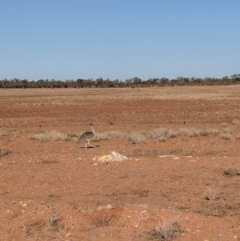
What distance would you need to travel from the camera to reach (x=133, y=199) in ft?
33.1

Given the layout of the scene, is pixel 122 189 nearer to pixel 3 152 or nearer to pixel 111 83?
pixel 3 152

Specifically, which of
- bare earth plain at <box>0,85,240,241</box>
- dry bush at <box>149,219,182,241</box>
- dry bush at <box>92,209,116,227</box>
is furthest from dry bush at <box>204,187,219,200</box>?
dry bush at <box>92,209,116,227</box>

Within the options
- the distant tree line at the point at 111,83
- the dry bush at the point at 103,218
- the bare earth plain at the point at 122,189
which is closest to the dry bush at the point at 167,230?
the bare earth plain at the point at 122,189

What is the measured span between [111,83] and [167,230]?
102967 millimetres

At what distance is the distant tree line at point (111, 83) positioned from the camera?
106 metres

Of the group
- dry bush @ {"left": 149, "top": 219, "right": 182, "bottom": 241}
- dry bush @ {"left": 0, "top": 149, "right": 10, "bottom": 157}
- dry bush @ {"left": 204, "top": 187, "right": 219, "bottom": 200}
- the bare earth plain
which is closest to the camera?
dry bush @ {"left": 149, "top": 219, "right": 182, "bottom": 241}

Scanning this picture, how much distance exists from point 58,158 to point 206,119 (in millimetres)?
16823

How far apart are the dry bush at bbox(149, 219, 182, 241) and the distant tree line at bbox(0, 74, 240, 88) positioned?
97.0 meters

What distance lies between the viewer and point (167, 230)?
300 inches

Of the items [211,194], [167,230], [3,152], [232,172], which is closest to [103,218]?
[167,230]

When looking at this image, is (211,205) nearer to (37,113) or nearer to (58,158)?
(58,158)

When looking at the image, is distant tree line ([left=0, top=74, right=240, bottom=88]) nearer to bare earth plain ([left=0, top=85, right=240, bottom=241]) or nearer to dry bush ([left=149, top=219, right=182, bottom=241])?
bare earth plain ([left=0, top=85, right=240, bottom=241])

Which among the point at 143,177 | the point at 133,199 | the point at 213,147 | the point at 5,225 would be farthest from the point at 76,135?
the point at 5,225

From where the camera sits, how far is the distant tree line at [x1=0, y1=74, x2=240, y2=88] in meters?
106
